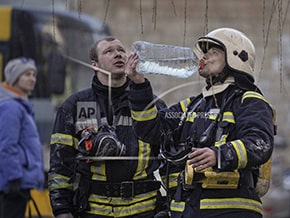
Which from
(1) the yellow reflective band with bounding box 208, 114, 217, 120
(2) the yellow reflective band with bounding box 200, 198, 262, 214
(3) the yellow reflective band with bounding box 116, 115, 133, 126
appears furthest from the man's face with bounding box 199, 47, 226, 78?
(3) the yellow reflective band with bounding box 116, 115, 133, 126

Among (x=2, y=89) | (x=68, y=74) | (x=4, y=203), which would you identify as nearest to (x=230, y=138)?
(x=4, y=203)

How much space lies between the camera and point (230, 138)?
5.07 meters

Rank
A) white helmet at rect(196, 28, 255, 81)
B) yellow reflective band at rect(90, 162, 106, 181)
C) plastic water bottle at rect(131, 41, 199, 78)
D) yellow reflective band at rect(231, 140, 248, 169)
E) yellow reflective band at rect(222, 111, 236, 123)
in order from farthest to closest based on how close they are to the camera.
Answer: yellow reflective band at rect(90, 162, 106, 181), plastic water bottle at rect(131, 41, 199, 78), white helmet at rect(196, 28, 255, 81), yellow reflective band at rect(222, 111, 236, 123), yellow reflective band at rect(231, 140, 248, 169)

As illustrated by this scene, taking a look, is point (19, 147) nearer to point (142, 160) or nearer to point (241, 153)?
point (142, 160)

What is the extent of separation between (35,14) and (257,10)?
5.10 m

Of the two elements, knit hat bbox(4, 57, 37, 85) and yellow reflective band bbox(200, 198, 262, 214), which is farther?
knit hat bbox(4, 57, 37, 85)

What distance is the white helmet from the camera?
5.21 metres

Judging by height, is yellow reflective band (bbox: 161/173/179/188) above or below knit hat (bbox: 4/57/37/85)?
below

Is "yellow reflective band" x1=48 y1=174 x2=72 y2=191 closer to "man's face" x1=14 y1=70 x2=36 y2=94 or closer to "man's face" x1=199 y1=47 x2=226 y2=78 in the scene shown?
"man's face" x1=199 y1=47 x2=226 y2=78

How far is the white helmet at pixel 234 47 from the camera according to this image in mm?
5215

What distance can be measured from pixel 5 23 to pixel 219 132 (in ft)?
29.2

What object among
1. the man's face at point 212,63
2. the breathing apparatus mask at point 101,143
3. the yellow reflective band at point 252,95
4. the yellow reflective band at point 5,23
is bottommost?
the breathing apparatus mask at point 101,143

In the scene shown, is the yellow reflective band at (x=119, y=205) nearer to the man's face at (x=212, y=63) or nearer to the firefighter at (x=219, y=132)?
the firefighter at (x=219, y=132)

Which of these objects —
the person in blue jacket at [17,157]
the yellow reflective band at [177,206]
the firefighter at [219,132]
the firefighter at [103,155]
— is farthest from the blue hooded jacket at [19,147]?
the yellow reflective band at [177,206]
